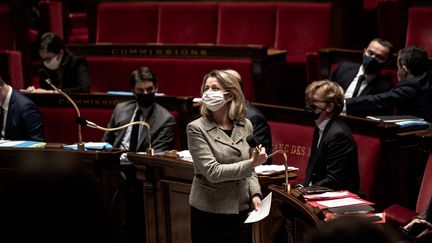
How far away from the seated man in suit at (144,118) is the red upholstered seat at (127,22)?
1342 mm

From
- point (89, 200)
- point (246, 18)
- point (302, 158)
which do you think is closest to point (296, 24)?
point (246, 18)

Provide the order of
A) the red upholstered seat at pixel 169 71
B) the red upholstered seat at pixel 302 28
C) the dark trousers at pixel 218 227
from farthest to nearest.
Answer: the red upholstered seat at pixel 302 28
the red upholstered seat at pixel 169 71
the dark trousers at pixel 218 227

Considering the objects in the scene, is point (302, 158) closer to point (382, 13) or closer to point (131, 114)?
point (131, 114)

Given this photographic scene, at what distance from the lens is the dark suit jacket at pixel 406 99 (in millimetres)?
2723

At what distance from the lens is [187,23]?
12.9 feet

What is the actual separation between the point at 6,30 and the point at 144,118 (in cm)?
166

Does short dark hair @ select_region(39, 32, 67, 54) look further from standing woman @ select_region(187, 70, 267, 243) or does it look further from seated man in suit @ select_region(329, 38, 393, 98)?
standing woman @ select_region(187, 70, 267, 243)

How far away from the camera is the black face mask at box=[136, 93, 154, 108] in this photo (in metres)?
2.71

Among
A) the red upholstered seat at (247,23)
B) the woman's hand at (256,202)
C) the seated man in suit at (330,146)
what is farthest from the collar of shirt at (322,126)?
the red upholstered seat at (247,23)

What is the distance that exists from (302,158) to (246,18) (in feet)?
4.65

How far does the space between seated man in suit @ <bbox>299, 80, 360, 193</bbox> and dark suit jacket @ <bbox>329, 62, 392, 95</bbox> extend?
74 centimetres

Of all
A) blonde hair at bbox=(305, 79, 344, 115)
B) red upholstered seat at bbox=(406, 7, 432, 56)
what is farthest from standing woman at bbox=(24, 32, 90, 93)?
red upholstered seat at bbox=(406, 7, 432, 56)

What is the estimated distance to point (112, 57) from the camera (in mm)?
3666

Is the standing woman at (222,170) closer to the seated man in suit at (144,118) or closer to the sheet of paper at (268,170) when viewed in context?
the sheet of paper at (268,170)
